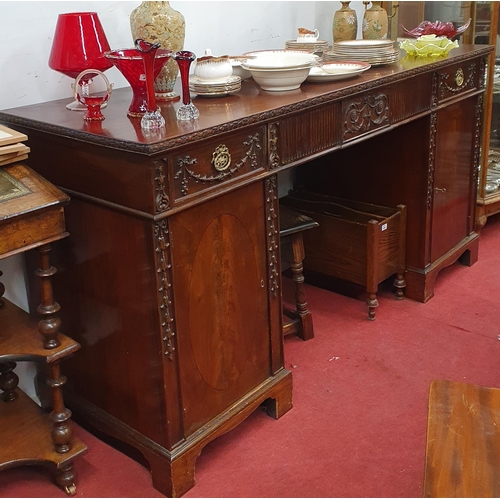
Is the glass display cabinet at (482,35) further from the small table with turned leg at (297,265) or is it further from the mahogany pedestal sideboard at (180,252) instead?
the small table with turned leg at (297,265)

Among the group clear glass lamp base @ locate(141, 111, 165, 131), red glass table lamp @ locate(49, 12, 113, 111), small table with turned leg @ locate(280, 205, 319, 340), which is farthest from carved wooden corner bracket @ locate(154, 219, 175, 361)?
small table with turned leg @ locate(280, 205, 319, 340)

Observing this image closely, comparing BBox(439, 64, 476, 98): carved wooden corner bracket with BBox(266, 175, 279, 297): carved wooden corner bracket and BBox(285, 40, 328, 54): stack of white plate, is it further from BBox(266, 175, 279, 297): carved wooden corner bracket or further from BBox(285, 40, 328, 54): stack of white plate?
BBox(266, 175, 279, 297): carved wooden corner bracket

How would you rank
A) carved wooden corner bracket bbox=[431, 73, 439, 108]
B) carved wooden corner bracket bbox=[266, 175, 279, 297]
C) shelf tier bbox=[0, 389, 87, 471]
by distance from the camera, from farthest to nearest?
carved wooden corner bracket bbox=[431, 73, 439, 108]
carved wooden corner bracket bbox=[266, 175, 279, 297]
shelf tier bbox=[0, 389, 87, 471]

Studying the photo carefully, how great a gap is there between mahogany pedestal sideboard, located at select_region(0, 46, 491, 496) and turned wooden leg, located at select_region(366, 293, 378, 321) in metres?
0.69

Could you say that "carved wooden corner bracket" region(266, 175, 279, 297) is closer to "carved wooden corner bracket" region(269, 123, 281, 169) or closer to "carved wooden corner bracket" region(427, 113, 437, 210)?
"carved wooden corner bracket" region(269, 123, 281, 169)

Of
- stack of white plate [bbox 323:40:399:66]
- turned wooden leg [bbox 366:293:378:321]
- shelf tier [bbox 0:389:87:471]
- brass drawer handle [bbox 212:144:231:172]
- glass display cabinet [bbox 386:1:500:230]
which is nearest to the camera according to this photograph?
brass drawer handle [bbox 212:144:231:172]

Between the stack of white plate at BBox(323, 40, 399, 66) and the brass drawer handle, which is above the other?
the stack of white plate at BBox(323, 40, 399, 66)

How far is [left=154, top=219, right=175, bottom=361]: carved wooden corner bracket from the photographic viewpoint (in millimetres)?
1627

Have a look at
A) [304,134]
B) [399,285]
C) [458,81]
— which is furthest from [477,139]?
[304,134]

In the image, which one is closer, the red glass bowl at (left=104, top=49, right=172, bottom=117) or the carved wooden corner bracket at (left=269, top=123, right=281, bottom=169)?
the red glass bowl at (left=104, top=49, right=172, bottom=117)

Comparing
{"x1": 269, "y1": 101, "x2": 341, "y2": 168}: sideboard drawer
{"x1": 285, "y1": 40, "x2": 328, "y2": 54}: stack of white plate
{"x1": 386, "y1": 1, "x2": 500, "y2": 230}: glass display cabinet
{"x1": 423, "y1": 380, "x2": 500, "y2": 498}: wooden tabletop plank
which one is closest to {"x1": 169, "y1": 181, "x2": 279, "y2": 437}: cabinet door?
{"x1": 269, "y1": 101, "x2": 341, "y2": 168}: sideboard drawer

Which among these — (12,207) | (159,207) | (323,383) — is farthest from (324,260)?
(12,207)

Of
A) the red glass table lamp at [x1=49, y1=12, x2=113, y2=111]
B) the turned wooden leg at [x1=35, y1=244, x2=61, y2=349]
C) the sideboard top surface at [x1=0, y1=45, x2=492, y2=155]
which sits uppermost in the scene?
the red glass table lamp at [x1=49, y1=12, x2=113, y2=111]

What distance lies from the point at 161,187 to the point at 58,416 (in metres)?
0.68
